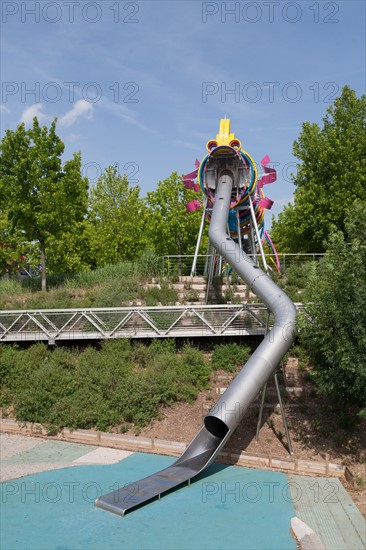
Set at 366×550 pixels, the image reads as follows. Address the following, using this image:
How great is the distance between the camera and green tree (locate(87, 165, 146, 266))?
33.5 metres

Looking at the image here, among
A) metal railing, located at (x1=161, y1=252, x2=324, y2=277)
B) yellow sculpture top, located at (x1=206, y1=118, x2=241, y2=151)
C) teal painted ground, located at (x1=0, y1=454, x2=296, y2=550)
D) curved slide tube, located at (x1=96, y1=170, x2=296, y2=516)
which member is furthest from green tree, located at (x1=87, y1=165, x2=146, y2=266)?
teal painted ground, located at (x1=0, y1=454, x2=296, y2=550)

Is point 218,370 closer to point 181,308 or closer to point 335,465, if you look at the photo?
point 181,308

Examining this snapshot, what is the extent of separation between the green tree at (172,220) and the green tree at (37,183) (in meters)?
9.96

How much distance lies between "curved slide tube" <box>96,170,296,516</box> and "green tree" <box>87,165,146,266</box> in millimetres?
20848

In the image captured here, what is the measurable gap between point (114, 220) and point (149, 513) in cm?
2656

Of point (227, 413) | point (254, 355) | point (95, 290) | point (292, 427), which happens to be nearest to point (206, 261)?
point (95, 290)

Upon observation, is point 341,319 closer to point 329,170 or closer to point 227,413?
point 227,413

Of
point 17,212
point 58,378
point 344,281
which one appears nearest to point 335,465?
point 344,281

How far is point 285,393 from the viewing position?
14.6 metres

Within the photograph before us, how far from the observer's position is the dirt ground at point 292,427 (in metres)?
12.3

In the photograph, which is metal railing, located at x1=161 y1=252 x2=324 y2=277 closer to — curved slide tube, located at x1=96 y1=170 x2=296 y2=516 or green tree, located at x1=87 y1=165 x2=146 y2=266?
green tree, located at x1=87 y1=165 x2=146 y2=266

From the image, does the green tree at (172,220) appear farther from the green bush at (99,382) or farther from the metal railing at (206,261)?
the green bush at (99,382)

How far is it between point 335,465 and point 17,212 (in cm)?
1732

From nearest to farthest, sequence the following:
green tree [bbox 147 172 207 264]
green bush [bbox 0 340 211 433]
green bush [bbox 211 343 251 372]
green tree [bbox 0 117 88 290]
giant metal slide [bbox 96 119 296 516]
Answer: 1. giant metal slide [bbox 96 119 296 516]
2. green bush [bbox 0 340 211 433]
3. green bush [bbox 211 343 251 372]
4. green tree [bbox 0 117 88 290]
5. green tree [bbox 147 172 207 264]
